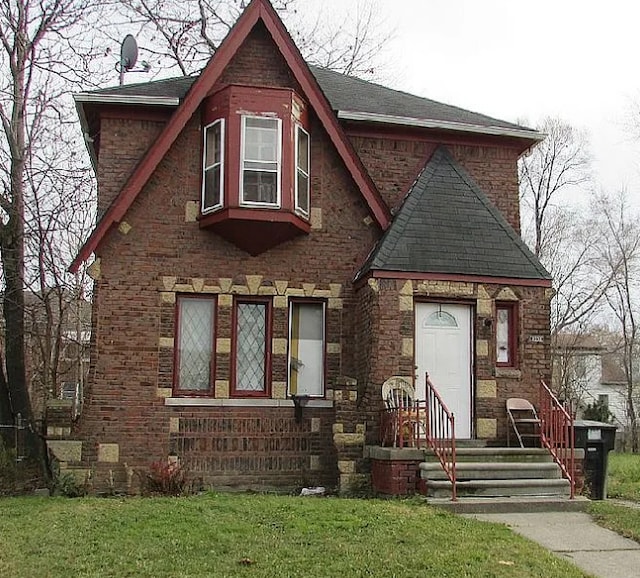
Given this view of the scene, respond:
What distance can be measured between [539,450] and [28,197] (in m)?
14.1

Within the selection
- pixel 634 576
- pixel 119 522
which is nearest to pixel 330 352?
pixel 119 522

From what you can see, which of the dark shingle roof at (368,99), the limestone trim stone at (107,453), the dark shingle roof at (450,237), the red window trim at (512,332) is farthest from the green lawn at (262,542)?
the dark shingle roof at (368,99)

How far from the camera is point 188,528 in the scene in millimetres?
9406

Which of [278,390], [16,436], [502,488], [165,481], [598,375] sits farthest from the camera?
[598,375]

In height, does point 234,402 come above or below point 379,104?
below

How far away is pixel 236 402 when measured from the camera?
14.4 metres

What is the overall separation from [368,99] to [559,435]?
7.66 m

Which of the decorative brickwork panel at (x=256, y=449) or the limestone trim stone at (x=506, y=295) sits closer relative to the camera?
the decorative brickwork panel at (x=256, y=449)

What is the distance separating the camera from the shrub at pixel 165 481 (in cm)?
1264

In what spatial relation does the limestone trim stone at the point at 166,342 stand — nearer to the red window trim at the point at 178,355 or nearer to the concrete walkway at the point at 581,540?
the red window trim at the point at 178,355

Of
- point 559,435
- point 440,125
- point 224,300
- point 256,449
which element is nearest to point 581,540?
point 559,435

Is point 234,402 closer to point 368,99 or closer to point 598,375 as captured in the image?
point 368,99

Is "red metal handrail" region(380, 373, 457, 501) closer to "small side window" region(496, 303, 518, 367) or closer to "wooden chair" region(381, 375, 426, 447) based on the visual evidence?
"wooden chair" region(381, 375, 426, 447)

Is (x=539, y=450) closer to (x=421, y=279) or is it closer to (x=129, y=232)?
(x=421, y=279)
